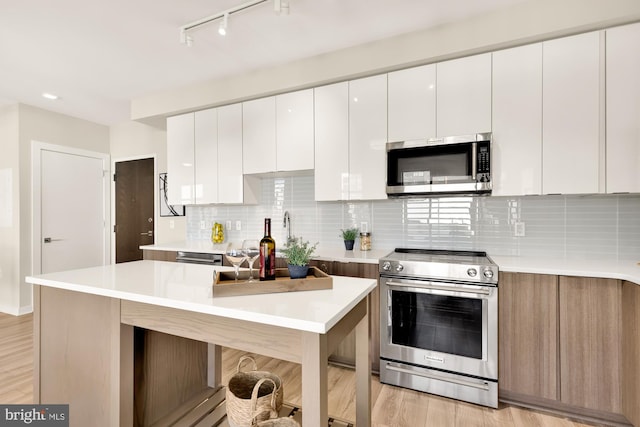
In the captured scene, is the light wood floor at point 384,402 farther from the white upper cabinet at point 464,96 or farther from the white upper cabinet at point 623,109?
the white upper cabinet at point 464,96

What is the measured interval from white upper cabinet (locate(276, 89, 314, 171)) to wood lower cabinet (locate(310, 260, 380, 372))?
0.93m

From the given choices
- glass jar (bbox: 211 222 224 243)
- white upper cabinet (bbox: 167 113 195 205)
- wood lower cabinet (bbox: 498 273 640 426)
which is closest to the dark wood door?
white upper cabinet (bbox: 167 113 195 205)

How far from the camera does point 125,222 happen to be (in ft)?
14.9

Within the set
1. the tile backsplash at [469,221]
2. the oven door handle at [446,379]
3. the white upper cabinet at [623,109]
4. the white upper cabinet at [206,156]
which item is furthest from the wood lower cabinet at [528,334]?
the white upper cabinet at [206,156]

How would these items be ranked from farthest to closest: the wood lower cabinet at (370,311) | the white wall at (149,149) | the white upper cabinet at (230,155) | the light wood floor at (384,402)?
the white wall at (149,149) < the white upper cabinet at (230,155) < the wood lower cabinet at (370,311) < the light wood floor at (384,402)

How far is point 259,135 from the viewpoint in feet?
9.99

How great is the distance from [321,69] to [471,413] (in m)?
2.73

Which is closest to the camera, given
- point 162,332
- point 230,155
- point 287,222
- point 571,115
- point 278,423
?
point 278,423

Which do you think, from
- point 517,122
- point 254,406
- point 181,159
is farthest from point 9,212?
point 517,122

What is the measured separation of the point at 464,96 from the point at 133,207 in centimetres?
436

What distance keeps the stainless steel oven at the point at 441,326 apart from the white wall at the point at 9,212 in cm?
433

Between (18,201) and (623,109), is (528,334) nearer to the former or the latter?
(623,109)

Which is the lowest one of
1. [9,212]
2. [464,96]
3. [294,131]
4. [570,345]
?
[570,345]

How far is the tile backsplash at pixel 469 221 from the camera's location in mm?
2242
